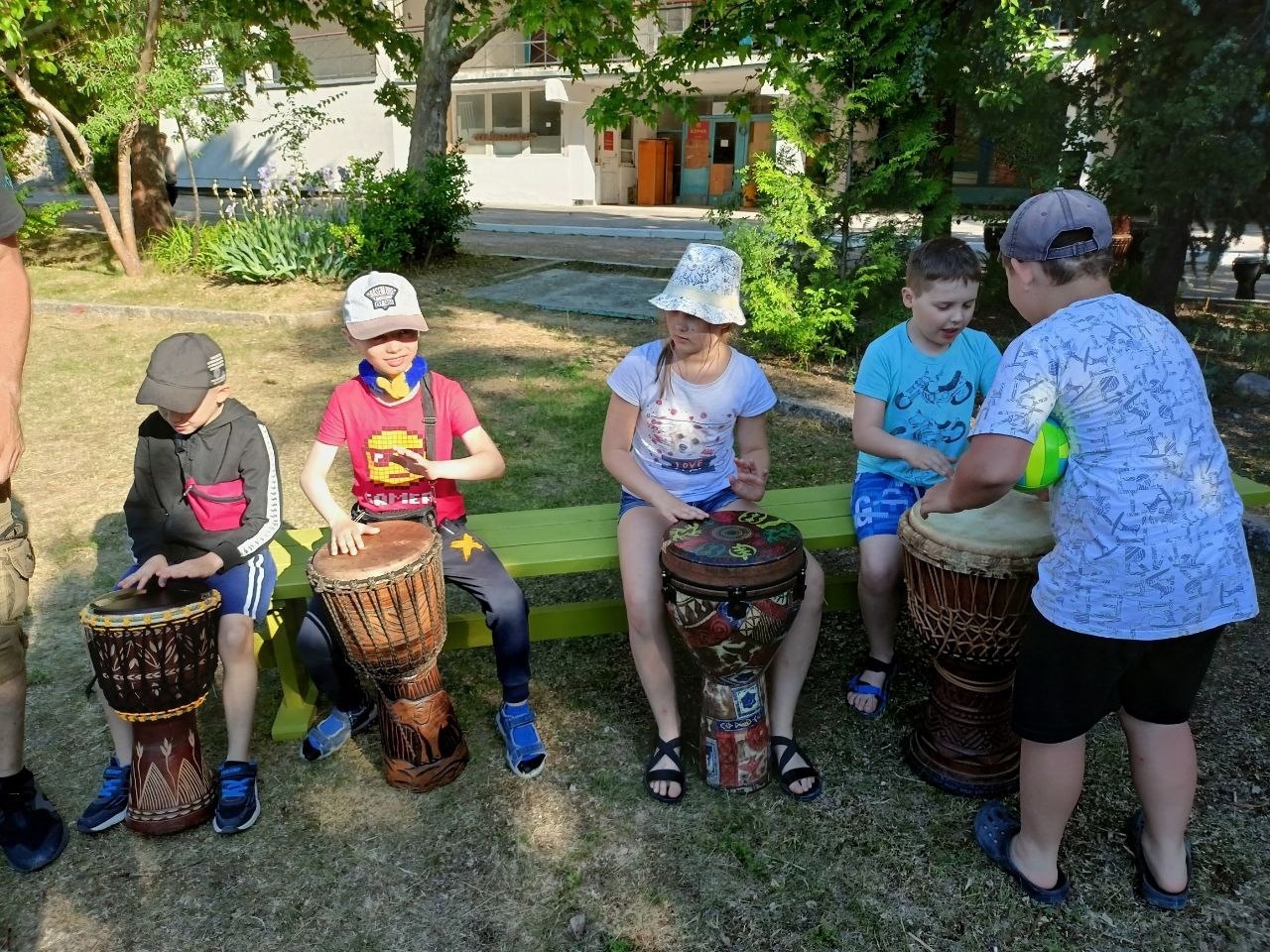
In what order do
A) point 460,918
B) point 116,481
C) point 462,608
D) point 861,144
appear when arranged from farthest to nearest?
point 861,144
point 116,481
point 462,608
point 460,918

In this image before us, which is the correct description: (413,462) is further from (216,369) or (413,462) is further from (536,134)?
(536,134)

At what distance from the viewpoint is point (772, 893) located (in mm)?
2420

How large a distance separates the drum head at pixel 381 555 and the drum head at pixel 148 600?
35 centimetres

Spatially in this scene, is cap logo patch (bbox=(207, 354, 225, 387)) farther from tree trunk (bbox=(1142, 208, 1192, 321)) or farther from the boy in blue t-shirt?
tree trunk (bbox=(1142, 208, 1192, 321))

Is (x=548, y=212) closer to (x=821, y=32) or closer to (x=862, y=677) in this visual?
(x=821, y=32)

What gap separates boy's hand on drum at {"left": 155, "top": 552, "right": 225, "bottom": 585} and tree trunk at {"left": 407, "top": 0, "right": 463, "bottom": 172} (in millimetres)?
10028

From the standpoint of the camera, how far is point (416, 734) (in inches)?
110

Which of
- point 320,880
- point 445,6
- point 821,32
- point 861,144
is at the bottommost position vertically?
point 320,880

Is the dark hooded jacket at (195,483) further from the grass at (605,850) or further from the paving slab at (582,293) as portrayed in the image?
the paving slab at (582,293)

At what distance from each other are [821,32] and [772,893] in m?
5.63

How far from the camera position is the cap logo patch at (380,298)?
9.08ft

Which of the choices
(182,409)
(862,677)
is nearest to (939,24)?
(862,677)

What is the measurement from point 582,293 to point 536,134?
19046 millimetres

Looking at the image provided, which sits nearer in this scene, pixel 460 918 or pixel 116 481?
pixel 460 918
